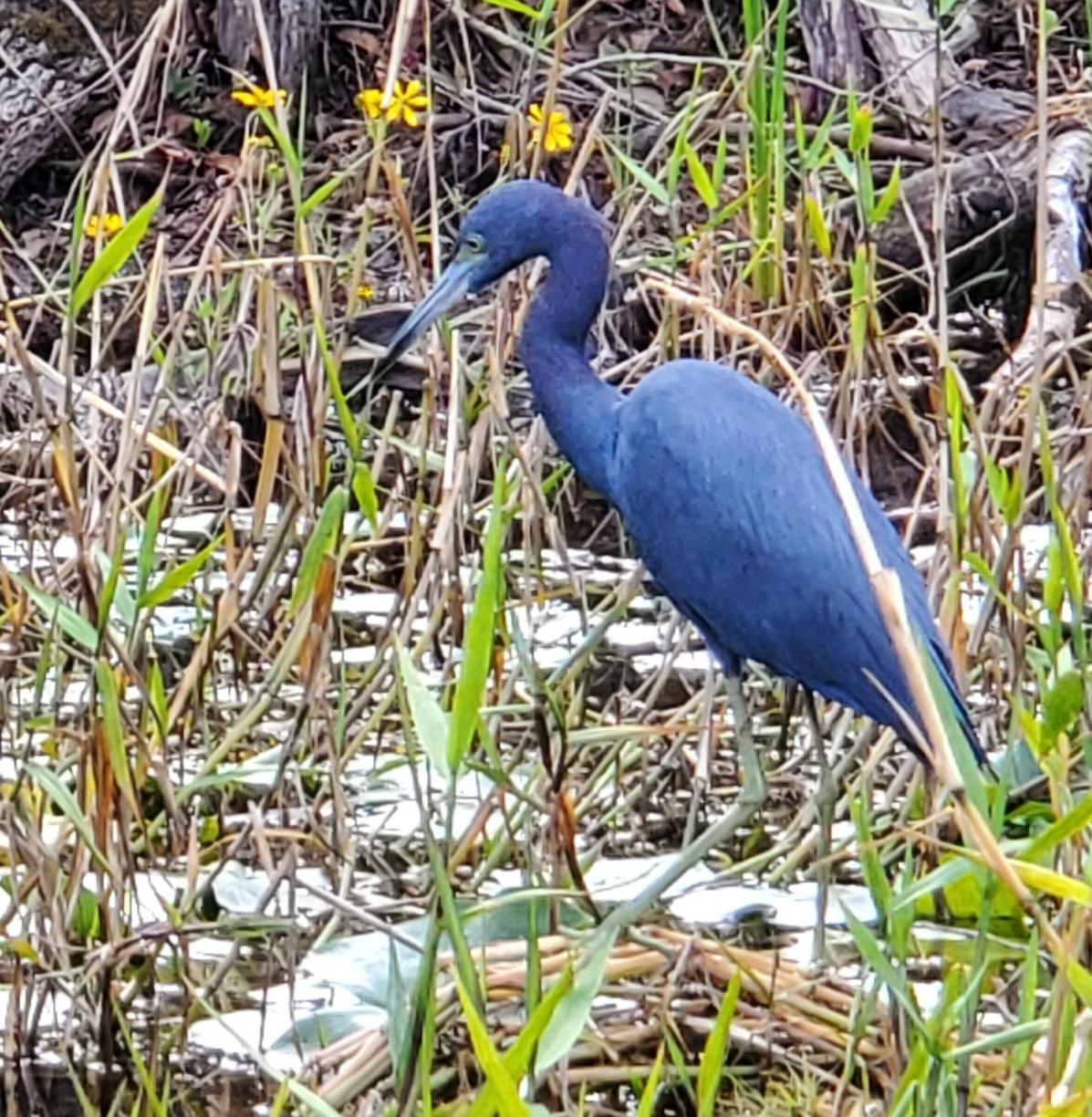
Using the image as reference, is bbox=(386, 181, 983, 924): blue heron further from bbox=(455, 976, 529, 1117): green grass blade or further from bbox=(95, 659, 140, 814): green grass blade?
bbox=(455, 976, 529, 1117): green grass blade

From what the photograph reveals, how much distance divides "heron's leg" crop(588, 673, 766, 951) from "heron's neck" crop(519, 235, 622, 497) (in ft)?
1.22

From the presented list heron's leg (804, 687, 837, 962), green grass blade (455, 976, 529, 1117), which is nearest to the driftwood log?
heron's leg (804, 687, 837, 962)

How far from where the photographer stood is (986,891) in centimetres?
204

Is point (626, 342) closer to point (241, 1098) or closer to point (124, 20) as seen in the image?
point (124, 20)

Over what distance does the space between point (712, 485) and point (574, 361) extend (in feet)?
1.30

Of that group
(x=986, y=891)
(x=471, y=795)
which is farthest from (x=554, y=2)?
(x=986, y=891)

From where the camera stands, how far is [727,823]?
326 centimetres

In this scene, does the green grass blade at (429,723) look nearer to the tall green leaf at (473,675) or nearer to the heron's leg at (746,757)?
the tall green leaf at (473,675)

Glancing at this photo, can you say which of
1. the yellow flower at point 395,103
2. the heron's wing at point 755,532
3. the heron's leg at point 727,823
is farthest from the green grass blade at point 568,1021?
the yellow flower at point 395,103

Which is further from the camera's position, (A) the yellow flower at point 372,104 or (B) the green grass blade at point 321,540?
(A) the yellow flower at point 372,104

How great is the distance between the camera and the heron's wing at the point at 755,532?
321cm

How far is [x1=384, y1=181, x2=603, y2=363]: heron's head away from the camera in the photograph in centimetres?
358

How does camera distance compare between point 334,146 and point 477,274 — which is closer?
point 477,274

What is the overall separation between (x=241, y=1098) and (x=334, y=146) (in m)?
4.09
